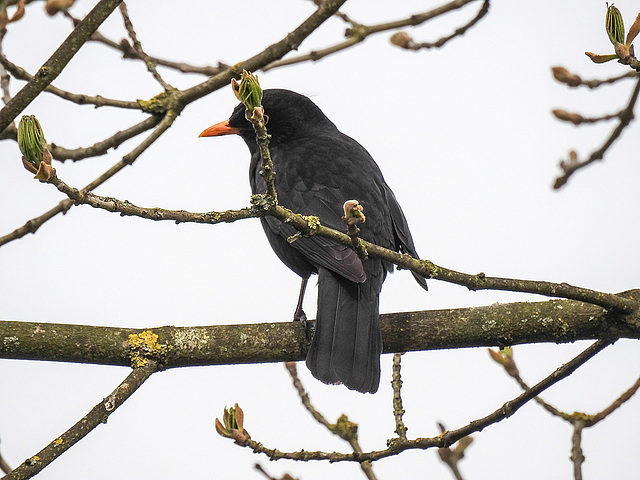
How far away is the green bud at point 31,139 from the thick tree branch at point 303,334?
0.83 m

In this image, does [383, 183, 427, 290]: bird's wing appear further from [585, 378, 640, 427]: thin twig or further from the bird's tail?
[585, 378, 640, 427]: thin twig

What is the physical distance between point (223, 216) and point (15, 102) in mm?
861

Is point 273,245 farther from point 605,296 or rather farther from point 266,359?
point 605,296

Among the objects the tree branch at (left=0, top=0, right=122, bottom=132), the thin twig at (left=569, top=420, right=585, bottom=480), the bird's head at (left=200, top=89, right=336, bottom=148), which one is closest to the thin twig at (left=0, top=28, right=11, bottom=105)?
the tree branch at (left=0, top=0, right=122, bottom=132)

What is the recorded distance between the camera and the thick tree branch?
2895mm

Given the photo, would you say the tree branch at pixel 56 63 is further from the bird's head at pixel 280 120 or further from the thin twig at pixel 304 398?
the bird's head at pixel 280 120

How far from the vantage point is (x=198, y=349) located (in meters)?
3.03

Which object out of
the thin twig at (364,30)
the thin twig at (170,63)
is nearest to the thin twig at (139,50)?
the thin twig at (170,63)

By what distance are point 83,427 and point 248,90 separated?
112 centimetres

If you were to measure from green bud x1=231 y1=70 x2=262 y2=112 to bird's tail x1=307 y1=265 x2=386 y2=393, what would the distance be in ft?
4.62

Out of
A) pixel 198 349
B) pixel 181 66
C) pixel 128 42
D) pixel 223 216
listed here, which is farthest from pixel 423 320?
pixel 128 42

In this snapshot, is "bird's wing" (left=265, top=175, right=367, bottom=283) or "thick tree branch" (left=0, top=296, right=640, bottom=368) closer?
"thick tree branch" (left=0, top=296, right=640, bottom=368)

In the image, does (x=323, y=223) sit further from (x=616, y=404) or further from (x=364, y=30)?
(x=616, y=404)

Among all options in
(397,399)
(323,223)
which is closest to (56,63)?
(323,223)
